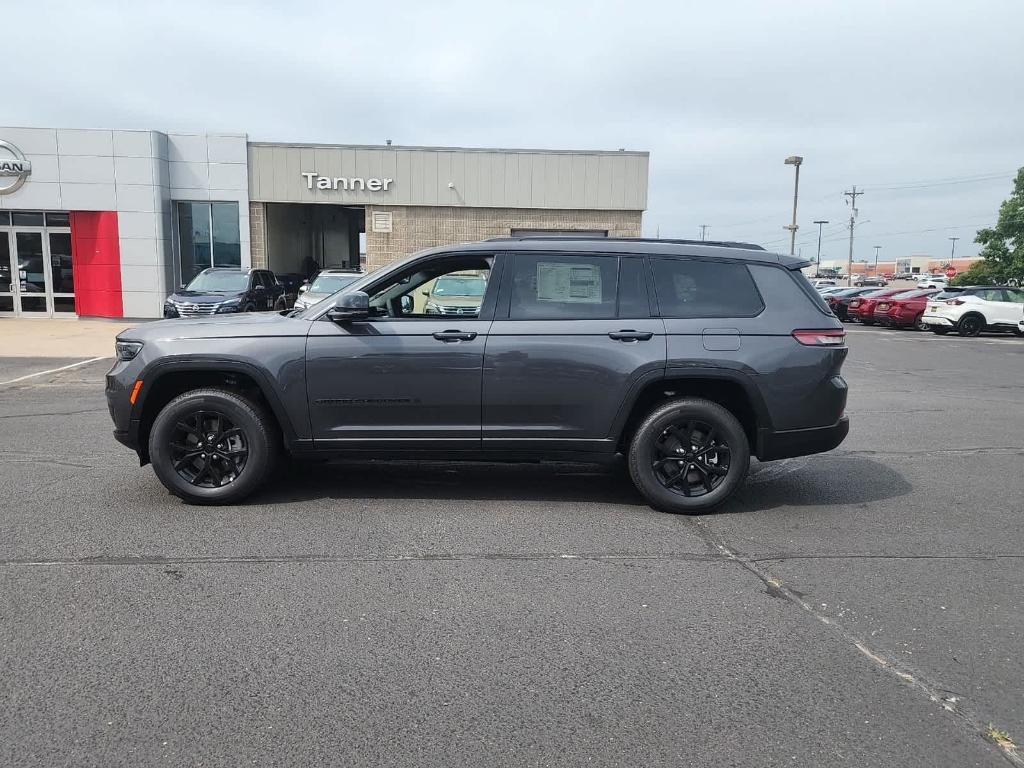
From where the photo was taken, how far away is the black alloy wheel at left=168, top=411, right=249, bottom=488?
5520mm

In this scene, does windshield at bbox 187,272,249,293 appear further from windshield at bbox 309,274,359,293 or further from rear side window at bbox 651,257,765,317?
rear side window at bbox 651,257,765,317

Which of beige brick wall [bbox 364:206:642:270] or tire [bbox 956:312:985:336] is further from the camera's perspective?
beige brick wall [bbox 364:206:642:270]

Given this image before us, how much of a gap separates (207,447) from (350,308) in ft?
4.59

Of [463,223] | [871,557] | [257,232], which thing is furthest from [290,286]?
[871,557]

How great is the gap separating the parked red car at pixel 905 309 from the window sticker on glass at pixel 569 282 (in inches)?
950

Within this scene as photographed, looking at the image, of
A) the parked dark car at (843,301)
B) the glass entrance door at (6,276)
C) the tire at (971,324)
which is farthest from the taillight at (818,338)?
the parked dark car at (843,301)

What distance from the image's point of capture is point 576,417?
5.50 metres

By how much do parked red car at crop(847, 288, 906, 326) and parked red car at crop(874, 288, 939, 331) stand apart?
481 mm

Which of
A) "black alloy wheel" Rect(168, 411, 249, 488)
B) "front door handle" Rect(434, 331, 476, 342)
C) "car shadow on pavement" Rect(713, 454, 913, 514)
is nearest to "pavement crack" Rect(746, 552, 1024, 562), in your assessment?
"car shadow on pavement" Rect(713, 454, 913, 514)

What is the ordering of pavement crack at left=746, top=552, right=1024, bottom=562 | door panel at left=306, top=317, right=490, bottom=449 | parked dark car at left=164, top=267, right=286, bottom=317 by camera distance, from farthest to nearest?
parked dark car at left=164, top=267, right=286, bottom=317 < door panel at left=306, top=317, right=490, bottom=449 < pavement crack at left=746, top=552, right=1024, bottom=562

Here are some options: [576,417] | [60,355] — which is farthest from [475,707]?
[60,355]

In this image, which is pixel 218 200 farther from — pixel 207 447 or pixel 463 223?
pixel 207 447

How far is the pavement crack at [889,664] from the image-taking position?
2961 mm

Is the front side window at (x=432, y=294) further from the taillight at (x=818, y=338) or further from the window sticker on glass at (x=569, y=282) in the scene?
the taillight at (x=818, y=338)
